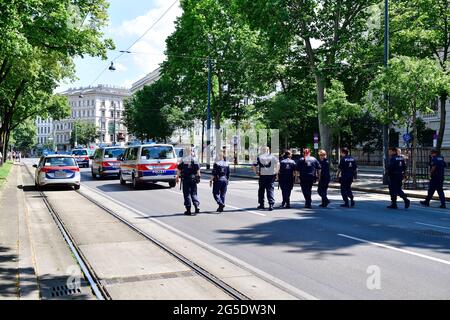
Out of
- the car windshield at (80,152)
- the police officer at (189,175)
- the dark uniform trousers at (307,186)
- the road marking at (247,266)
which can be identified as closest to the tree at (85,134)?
the car windshield at (80,152)

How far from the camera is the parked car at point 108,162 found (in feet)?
83.6

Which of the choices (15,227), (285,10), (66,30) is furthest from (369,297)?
(285,10)

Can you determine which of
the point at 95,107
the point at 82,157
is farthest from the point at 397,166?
the point at 95,107

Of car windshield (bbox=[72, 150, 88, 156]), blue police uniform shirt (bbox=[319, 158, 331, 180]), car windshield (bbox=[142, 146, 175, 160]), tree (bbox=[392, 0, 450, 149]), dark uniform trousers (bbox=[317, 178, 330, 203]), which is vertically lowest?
dark uniform trousers (bbox=[317, 178, 330, 203])

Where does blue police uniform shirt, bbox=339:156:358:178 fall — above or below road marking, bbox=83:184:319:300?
above

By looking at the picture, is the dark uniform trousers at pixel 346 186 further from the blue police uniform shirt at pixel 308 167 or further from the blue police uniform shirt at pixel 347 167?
the blue police uniform shirt at pixel 308 167

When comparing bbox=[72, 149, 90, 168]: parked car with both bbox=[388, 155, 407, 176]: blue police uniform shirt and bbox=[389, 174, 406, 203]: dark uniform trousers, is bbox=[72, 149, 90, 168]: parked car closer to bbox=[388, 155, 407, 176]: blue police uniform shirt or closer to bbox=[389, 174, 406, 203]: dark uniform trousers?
bbox=[388, 155, 407, 176]: blue police uniform shirt

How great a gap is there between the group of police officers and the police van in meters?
5.94

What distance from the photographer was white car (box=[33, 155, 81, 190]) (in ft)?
60.8

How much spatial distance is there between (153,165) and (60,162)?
3762 millimetres

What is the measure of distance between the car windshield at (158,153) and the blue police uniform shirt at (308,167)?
7337 mm

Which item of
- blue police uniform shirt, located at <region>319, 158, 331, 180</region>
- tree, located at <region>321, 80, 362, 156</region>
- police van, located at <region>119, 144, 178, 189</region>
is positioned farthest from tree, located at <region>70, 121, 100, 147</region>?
blue police uniform shirt, located at <region>319, 158, 331, 180</region>

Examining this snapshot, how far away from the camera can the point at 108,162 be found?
25547mm
